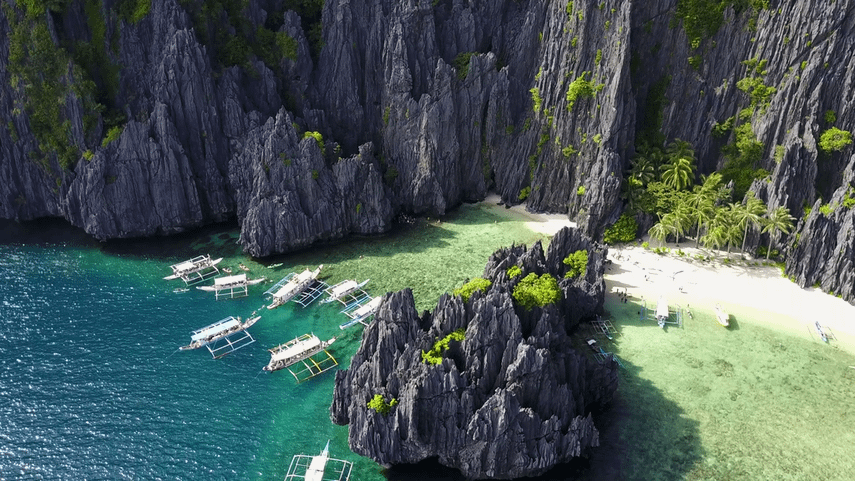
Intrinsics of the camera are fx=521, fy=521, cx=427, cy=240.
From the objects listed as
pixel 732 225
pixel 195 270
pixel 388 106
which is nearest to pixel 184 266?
pixel 195 270

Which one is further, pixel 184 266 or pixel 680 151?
pixel 680 151

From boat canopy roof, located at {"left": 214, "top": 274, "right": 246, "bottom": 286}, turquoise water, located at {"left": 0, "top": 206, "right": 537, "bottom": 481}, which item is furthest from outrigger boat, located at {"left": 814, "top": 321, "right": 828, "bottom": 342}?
boat canopy roof, located at {"left": 214, "top": 274, "right": 246, "bottom": 286}

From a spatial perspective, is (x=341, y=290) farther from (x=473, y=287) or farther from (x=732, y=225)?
(x=732, y=225)

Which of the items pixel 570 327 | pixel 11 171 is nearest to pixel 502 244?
pixel 570 327

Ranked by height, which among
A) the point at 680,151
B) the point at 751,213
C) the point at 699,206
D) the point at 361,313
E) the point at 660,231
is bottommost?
the point at 361,313

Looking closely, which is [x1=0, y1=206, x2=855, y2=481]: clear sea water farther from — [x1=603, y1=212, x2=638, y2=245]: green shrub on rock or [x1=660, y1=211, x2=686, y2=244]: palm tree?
[x1=603, y1=212, x2=638, y2=245]: green shrub on rock

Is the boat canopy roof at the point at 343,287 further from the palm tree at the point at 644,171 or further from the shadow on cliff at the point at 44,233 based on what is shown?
the palm tree at the point at 644,171
